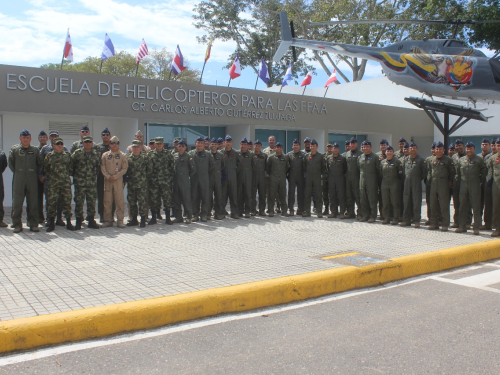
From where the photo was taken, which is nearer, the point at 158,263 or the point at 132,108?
the point at 158,263

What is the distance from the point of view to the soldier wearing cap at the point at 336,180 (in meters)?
10.7

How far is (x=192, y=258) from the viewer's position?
21.7 feet

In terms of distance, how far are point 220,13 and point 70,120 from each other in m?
28.1

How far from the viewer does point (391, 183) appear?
32.2 ft

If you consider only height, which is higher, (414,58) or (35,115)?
(414,58)

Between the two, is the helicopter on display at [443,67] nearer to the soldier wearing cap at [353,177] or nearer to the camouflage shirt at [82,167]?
the soldier wearing cap at [353,177]

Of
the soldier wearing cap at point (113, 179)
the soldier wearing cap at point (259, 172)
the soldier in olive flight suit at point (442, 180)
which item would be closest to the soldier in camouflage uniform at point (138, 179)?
the soldier wearing cap at point (113, 179)

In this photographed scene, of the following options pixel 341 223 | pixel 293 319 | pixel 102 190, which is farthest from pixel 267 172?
pixel 293 319

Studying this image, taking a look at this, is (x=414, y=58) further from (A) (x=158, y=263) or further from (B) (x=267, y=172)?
(A) (x=158, y=263)

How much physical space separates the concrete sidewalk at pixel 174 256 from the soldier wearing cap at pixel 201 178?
16.6 inches

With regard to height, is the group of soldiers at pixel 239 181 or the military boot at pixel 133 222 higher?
the group of soldiers at pixel 239 181

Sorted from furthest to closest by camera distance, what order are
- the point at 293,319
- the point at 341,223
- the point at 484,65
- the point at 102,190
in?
the point at 484,65
the point at 341,223
the point at 102,190
the point at 293,319

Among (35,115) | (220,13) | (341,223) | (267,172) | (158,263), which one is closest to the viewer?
(158,263)

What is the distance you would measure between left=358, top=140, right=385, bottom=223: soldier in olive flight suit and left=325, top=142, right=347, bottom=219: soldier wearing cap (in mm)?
481
